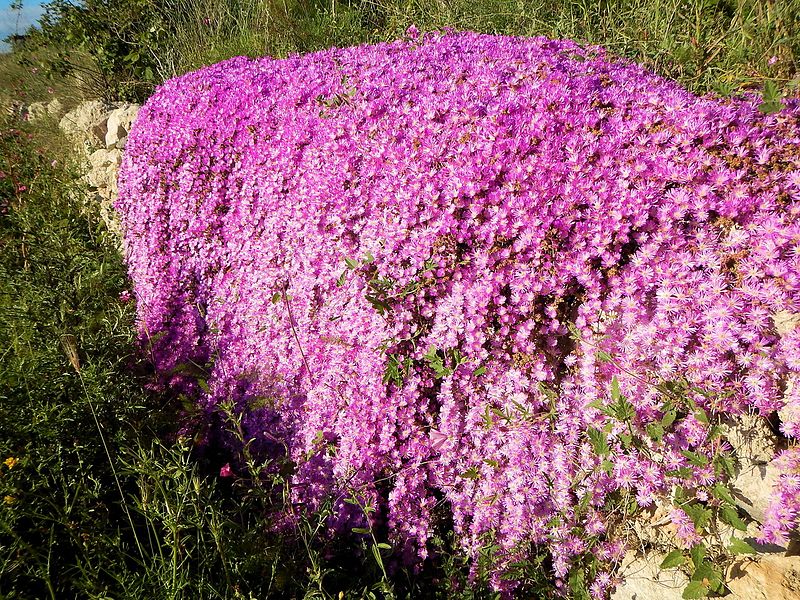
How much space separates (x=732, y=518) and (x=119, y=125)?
6.61 meters

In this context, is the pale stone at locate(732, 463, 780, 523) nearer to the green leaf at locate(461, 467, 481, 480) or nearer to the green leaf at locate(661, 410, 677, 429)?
the green leaf at locate(661, 410, 677, 429)

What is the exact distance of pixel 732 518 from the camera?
63.4 inches

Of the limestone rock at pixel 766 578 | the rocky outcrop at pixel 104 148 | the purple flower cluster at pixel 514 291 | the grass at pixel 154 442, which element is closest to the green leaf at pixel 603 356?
the purple flower cluster at pixel 514 291

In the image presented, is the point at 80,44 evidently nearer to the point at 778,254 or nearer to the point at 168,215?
the point at 168,215

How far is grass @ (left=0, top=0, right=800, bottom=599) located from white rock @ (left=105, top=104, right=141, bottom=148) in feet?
3.18

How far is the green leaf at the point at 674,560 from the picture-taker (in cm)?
177

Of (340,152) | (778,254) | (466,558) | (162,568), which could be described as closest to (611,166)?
(778,254)

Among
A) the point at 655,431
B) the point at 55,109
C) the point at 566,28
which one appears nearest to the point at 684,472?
the point at 655,431

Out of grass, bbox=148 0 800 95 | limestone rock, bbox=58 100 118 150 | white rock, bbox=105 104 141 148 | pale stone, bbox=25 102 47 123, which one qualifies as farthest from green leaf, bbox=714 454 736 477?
pale stone, bbox=25 102 47 123

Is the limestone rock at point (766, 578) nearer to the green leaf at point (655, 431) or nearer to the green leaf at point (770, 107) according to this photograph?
the green leaf at point (655, 431)

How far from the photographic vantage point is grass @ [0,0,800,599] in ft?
6.43

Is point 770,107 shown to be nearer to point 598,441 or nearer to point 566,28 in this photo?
point 598,441

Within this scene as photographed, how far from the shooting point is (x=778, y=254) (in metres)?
1.63

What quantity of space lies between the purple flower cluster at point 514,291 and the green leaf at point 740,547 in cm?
9
